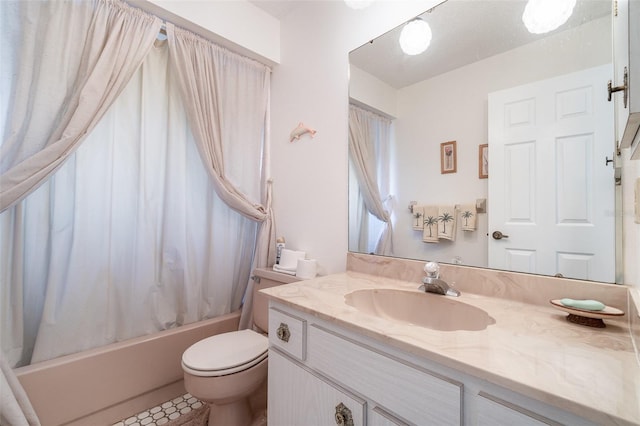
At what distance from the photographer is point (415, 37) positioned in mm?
1265

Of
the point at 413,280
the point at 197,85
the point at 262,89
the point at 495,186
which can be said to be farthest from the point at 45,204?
the point at 495,186

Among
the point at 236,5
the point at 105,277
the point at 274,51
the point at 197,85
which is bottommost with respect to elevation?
the point at 105,277

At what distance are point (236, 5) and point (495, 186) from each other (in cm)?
189

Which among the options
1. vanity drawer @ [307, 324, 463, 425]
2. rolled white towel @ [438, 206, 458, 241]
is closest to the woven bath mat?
vanity drawer @ [307, 324, 463, 425]

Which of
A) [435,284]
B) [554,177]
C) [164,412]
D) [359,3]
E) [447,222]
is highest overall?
[359,3]

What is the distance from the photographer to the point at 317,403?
32.6 inches

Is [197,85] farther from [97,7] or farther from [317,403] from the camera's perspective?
[317,403]

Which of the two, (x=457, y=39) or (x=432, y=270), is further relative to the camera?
(x=457, y=39)

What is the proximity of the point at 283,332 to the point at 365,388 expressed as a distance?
0.36m

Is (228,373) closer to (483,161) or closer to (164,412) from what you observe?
(164,412)

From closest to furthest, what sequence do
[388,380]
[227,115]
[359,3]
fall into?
1. [388,380]
2. [359,3]
3. [227,115]

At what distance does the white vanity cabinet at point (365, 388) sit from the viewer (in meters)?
0.52

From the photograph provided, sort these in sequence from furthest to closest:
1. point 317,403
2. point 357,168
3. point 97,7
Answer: point 357,168, point 97,7, point 317,403

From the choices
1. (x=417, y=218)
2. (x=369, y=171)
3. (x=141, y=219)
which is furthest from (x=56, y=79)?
(x=417, y=218)
